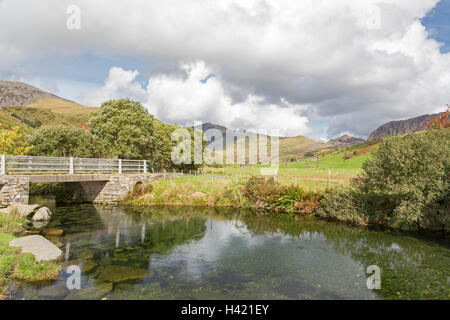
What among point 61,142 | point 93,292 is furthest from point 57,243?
Result: point 61,142

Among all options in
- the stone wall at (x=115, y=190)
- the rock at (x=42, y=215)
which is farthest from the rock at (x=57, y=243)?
the stone wall at (x=115, y=190)

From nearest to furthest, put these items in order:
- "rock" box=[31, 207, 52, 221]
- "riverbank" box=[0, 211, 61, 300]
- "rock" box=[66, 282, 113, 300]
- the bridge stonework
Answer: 1. "rock" box=[66, 282, 113, 300]
2. "riverbank" box=[0, 211, 61, 300]
3. "rock" box=[31, 207, 52, 221]
4. the bridge stonework

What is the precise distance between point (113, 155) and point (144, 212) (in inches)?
621

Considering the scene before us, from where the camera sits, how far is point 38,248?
11.9 meters

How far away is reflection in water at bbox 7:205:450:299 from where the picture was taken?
30.4 feet

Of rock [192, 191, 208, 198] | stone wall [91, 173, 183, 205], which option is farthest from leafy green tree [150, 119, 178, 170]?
rock [192, 191, 208, 198]

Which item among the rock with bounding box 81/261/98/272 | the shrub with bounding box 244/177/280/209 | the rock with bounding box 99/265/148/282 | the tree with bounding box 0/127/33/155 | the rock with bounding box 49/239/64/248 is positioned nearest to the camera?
the rock with bounding box 99/265/148/282

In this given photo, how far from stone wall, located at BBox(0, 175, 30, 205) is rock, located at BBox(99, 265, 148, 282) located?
535 inches

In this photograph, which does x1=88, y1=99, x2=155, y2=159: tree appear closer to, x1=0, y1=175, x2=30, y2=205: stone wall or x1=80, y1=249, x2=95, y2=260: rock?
Result: x1=0, y1=175, x2=30, y2=205: stone wall

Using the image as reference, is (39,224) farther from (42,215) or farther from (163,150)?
(163,150)

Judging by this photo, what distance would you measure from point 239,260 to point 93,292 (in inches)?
251

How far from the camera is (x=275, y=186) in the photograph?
25875mm
